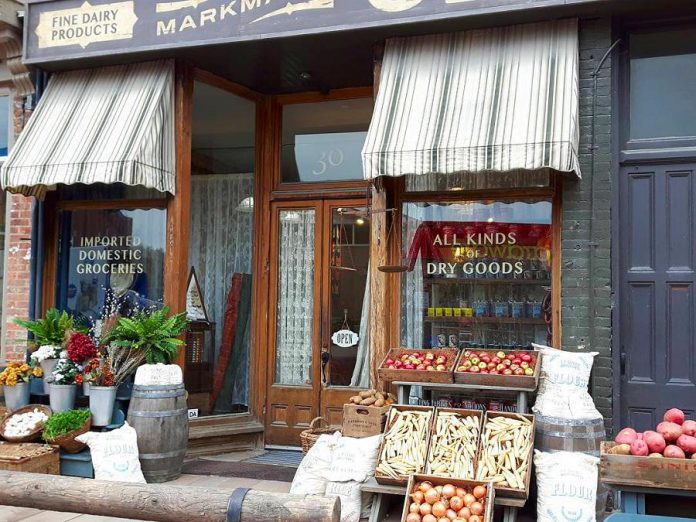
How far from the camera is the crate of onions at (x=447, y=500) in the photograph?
4.98 metres

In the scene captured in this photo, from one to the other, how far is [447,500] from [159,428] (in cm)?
288

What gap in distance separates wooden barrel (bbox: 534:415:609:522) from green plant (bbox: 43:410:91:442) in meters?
4.14

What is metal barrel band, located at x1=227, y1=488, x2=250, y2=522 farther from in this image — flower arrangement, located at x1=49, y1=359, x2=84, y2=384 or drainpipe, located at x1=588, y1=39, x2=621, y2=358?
flower arrangement, located at x1=49, y1=359, x2=84, y2=384

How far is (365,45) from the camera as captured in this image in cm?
710

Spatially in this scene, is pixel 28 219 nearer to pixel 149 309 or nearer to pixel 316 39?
pixel 149 309

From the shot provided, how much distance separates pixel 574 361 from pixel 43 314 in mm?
5868

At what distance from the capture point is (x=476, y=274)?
22.6 feet

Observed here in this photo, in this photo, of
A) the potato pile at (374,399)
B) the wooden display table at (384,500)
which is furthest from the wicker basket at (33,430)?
the wooden display table at (384,500)

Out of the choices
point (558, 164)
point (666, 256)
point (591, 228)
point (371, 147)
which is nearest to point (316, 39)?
point (371, 147)

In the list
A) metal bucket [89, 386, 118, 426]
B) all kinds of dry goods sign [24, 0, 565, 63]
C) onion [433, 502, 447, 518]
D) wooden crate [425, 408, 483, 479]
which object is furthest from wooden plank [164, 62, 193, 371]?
onion [433, 502, 447, 518]

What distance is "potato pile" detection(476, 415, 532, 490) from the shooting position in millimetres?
5273

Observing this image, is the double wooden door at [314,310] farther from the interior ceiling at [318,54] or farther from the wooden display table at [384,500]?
the wooden display table at [384,500]

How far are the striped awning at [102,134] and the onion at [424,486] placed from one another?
3975 millimetres

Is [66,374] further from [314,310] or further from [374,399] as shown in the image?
[374,399]
